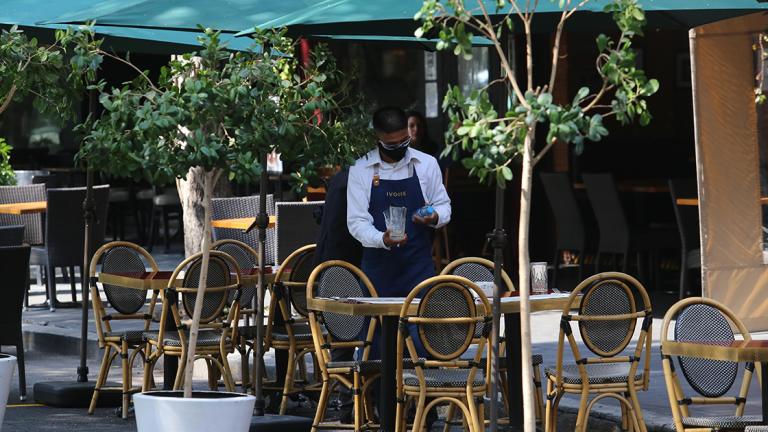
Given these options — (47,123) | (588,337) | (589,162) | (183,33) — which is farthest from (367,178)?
(47,123)

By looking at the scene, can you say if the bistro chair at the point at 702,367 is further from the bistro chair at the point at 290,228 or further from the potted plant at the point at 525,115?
the bistro chair at the point at 290,228

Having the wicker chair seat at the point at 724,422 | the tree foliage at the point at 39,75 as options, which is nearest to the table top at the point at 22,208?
the tree foliage at the point at 39,75

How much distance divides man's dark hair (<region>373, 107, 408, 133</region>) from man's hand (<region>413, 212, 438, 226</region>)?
18.7 inches

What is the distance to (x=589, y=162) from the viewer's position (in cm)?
1800

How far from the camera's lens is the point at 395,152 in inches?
333

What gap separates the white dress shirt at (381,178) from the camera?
8406 mm

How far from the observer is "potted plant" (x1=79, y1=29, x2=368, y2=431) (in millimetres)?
6742

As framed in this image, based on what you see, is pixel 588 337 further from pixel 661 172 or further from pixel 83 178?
pixel 83 178

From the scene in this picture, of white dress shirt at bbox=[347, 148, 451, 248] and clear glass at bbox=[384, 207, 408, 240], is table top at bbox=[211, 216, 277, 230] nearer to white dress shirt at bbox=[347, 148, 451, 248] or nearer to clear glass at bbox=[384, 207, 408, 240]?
white dress shirt at bbox=[347, 148, 451, 248]

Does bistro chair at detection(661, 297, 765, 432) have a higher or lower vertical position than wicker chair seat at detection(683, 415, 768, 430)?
higher

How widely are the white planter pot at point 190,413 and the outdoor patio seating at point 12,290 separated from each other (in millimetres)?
3145

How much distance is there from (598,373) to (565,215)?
7.21 metres

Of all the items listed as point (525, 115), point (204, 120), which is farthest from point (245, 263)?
point (525, 115)

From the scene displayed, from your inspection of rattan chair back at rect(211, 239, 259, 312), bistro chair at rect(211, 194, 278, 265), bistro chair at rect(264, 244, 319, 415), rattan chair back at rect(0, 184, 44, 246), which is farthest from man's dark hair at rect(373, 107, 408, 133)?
rattan chair back at rect(0, 184, 44, 246)
